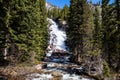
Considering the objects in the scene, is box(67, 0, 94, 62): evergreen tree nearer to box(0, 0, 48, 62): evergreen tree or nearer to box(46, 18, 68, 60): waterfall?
box(0, 0, 48, 62): evergreen tree

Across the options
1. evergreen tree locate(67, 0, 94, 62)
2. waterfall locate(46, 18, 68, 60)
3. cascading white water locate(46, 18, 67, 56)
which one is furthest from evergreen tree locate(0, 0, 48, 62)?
cascading white water locate(46, 18, 67, 56)

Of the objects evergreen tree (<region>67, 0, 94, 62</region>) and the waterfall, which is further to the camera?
the waterfall

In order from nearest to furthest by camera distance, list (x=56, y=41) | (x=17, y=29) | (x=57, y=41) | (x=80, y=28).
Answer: (x=17, y=29) → (x=80, y=28) → (x=56, y=41) → (x=57, y=41)

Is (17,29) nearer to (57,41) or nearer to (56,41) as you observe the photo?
(56,41)

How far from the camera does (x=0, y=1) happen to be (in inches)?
1235

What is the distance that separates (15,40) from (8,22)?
2453mm

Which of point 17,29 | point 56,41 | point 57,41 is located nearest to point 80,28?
point 17,29

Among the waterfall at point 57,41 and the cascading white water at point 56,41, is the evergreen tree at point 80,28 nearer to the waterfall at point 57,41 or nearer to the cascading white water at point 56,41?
the waterfall at point 57,41

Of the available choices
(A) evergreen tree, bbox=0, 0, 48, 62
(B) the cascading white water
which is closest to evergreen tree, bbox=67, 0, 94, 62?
(A) evergreen tree, bbox=0, 0, 48, 62

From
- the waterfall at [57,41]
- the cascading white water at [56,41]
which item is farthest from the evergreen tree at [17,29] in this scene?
the cascading white water at [56,41]

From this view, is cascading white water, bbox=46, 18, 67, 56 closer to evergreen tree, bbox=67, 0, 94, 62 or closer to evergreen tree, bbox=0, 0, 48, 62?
evergreen tree, bbox=67, 0, 94, 62

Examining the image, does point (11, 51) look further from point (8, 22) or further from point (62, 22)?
point (62, 22)

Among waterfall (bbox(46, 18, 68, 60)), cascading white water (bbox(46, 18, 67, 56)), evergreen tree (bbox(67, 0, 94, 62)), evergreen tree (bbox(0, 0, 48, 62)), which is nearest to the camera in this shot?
evergreen tree (bbox(0, 0, 48, 62))

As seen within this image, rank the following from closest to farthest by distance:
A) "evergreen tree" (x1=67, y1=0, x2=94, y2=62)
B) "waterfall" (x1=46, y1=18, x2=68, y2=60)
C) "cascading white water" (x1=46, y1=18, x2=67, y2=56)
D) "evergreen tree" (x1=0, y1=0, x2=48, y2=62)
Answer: "evergreen tree" (x1=0, y1=0, x2=48, y2=62)
"evergreen tree" (x1=67, y1=0, x2=94, y2=62)
"waterfall" (x1=46, y1=18, x2=68, y2=60)
"cascading white water" (x1=46, y1=18, x2=67, y2=56)
